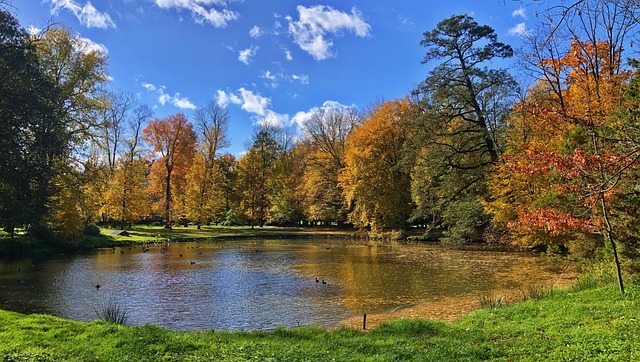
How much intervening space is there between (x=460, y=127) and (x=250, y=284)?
23.4 m

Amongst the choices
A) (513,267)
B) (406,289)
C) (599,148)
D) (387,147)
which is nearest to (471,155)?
(387,147)

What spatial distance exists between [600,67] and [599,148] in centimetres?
1076

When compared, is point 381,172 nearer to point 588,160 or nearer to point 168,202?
point 168,202

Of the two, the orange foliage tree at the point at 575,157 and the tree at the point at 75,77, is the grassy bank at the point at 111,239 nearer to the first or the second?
the tree at the point at 75,77

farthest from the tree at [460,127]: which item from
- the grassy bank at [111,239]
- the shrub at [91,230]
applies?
the shrub at [91,230]

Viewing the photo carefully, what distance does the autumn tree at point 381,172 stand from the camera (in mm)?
44281

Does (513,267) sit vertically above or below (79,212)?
below

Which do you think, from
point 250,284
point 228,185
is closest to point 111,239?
point 250,284

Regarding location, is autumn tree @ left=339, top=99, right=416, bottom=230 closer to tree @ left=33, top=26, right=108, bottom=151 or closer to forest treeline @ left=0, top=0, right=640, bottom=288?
forest treeline @ left=0, top=0, right=640, bottom=288

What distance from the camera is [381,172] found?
1743 inches

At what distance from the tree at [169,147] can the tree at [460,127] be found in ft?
108

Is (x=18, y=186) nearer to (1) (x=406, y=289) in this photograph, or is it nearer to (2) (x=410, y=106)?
(1) (x=406, y=289)

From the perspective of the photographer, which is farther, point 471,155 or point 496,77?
point 471,155

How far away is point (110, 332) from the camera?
27.5 ft
